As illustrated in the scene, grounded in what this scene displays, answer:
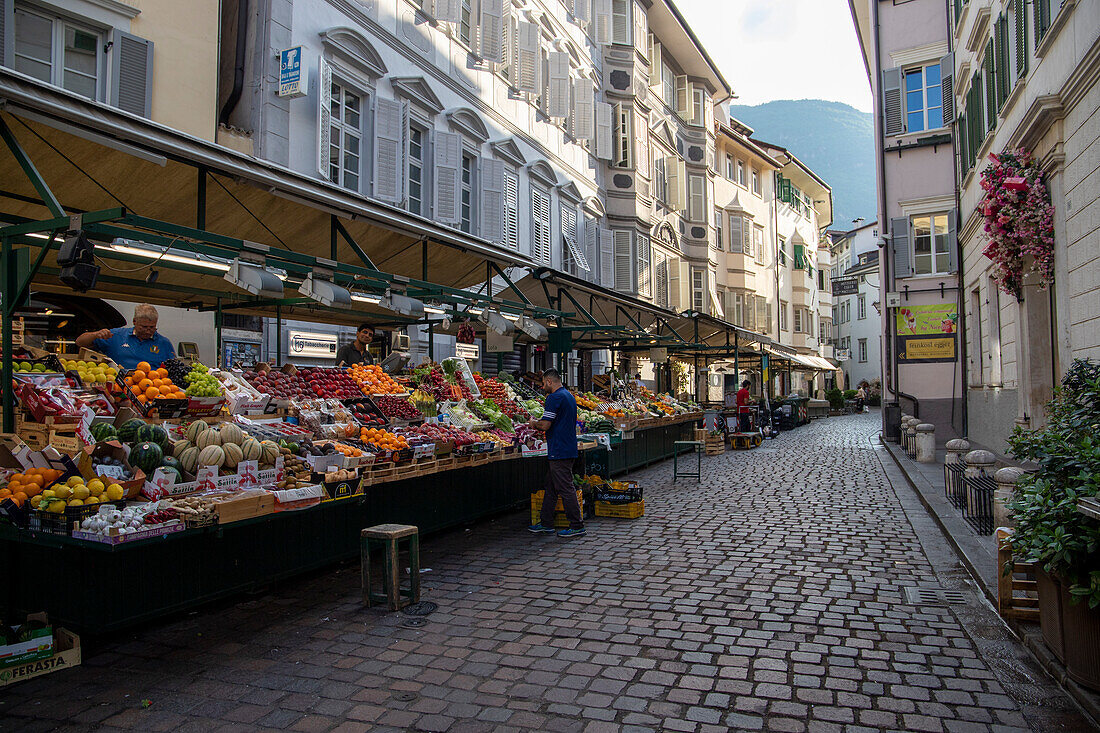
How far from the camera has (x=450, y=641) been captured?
16.5 ft

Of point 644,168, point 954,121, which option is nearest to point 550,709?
point 954,121

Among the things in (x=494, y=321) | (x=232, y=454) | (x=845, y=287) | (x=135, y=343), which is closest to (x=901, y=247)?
(x=494, y=321)

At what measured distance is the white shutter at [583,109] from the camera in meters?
23.0

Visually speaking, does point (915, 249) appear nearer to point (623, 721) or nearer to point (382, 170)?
point (382, 170)

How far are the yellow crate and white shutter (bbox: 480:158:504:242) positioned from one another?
33.0 ft

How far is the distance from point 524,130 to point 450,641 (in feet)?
57.8

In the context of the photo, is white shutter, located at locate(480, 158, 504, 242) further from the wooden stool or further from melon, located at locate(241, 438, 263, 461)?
the wooden stool

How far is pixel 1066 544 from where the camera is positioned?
3.98 m

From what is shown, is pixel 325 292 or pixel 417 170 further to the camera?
pixel 417 170

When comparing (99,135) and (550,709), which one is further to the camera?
(99,135)

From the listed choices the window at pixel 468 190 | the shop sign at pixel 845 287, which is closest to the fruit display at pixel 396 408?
the window at pixel 468 190

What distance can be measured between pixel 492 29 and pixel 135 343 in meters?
13.3

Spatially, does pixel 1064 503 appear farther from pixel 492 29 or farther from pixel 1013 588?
pixel 492 29

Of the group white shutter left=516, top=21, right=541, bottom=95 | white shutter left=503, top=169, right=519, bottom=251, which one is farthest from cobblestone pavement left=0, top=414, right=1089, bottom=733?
white shutter left=516, top=21, right=541, bottom=95
